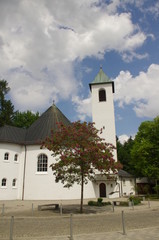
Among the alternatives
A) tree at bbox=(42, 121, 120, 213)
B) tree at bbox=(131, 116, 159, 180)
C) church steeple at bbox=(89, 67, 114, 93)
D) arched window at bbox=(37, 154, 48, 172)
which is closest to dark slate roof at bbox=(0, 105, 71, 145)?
arched window at bbox=(37, 154, 48, 172)

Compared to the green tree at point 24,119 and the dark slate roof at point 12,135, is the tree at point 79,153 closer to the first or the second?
the dark slate roof at point 12,135

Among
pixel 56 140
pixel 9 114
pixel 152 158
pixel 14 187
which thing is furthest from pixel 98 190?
pixel 9 114

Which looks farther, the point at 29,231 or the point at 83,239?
the point at 29,231

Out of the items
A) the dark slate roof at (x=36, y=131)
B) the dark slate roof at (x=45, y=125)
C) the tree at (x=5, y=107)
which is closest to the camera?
the dark slate roof at (x=36, y=131)

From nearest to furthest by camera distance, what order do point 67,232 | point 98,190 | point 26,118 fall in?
point 67,232, point 98,190, point 26,118

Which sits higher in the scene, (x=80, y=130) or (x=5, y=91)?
(x=5, y=91)

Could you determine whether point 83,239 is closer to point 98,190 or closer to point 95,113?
point 98,190

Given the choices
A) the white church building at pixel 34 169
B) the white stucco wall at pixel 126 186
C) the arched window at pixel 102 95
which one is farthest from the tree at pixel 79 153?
the white stucco wall at pixel 126 186

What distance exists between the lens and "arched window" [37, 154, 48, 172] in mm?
29516

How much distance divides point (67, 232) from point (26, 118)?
133ft

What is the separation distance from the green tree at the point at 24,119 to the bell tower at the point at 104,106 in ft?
53.9

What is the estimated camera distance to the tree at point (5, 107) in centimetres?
4230

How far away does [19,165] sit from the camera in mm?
30641

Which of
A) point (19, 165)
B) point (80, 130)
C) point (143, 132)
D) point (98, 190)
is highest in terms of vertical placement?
point (143, 132)
